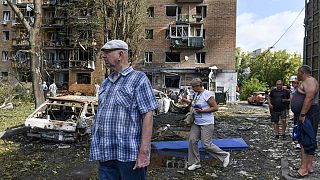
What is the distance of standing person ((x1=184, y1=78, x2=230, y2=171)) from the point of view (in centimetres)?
715

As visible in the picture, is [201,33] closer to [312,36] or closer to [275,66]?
[312,36]

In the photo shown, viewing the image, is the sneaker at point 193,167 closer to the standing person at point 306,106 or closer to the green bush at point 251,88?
the standing person at point 306,106

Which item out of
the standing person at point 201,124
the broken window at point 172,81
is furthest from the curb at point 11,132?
the broken window at point 172,81

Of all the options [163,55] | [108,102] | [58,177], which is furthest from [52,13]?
[108,102]

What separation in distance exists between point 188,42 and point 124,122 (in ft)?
131

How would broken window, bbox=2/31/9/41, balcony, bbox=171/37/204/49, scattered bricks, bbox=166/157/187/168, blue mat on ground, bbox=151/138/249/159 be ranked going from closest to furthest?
1. scattered bricks, bbox=166/157/187/168
2. blue mat on ground, bbox=151/138/249/159
3. balcony, bbox=171/37/204/49
4. broken window, bbox=2/31/9/41

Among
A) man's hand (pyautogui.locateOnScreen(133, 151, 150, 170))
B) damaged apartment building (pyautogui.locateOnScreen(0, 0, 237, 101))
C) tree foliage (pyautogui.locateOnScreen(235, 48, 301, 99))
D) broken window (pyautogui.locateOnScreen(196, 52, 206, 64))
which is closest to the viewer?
man's hand (pyautogui.locateOnScreen(133, 151, 150, 170))

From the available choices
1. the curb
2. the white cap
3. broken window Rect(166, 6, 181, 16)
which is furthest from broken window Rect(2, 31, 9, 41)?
the white cap

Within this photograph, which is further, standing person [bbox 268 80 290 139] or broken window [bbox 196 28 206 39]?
broken window [bbox 196 28 206 39]

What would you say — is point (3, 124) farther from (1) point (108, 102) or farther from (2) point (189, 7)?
(2) point (189, 7)

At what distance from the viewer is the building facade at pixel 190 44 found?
4291cm

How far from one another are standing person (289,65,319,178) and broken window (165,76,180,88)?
37.2 meters

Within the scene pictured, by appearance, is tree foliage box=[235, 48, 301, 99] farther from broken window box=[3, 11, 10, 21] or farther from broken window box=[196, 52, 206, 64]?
broken window box=[3, 11, 10, 21]

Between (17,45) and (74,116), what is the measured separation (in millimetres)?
41600
